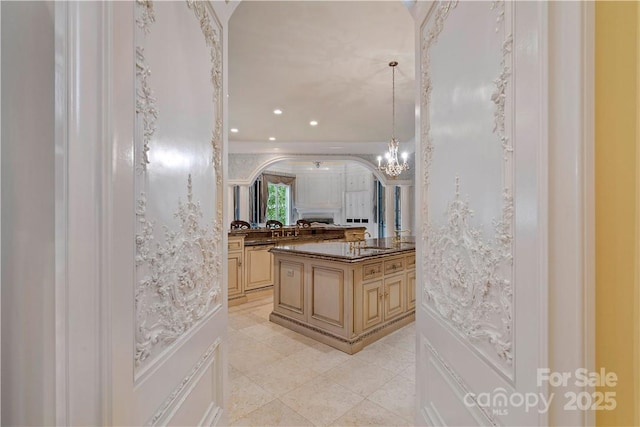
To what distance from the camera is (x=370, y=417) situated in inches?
73.6

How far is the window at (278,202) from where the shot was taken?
9.74 m

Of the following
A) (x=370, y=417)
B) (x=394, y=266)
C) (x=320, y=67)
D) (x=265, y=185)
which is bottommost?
(x=370, y=417)

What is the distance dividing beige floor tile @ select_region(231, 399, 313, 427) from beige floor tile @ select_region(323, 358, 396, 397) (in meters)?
0.46

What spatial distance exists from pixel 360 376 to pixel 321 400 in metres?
0.43

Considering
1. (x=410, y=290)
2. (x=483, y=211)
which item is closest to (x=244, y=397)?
(x=483, y=211)

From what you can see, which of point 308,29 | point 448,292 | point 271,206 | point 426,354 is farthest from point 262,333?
point 271,206

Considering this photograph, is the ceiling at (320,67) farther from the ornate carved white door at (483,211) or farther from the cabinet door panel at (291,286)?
the cabinet door panel at (291,286)

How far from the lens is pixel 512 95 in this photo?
813mm

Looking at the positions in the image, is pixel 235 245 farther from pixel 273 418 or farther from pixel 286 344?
pixel 273 418

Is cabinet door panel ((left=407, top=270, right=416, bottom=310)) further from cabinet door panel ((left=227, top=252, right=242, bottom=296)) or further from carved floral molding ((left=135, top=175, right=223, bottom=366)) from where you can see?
carved floral molding ((left=135, top=175, right=223, bottom=366))

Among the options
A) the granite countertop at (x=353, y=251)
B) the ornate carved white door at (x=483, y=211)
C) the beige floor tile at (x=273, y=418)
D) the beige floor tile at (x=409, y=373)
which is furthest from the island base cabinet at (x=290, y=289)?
the ornate carved white door at (x=483, y=211)

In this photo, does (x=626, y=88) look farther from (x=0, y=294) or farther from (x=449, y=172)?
(x=0, y=294)

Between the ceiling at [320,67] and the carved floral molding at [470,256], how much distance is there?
121 cm

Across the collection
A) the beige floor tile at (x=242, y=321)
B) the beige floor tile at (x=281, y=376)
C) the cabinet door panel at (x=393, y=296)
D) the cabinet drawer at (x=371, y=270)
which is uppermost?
the cabinet drawer at (x=371, y=270)
